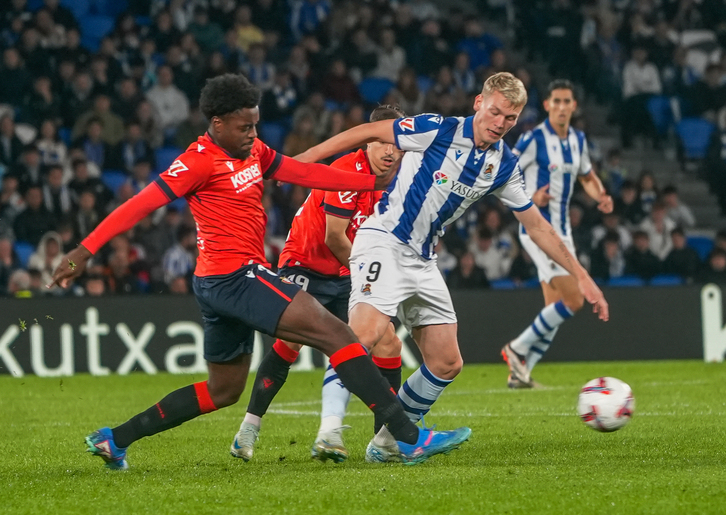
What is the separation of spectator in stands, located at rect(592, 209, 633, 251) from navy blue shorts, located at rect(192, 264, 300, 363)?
32.1ft

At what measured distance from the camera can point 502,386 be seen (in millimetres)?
10094

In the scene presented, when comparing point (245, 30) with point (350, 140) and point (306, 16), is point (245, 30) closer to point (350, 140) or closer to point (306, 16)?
point (306, 16)

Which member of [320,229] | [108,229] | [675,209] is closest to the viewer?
[108,229]

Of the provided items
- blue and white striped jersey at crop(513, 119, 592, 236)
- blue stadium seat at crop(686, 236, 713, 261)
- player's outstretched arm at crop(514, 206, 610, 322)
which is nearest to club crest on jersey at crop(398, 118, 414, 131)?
player's outstretched arm at crop(514, 206, 610, 322)

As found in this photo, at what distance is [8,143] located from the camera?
1434cm

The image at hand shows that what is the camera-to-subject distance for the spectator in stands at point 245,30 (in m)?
16.8

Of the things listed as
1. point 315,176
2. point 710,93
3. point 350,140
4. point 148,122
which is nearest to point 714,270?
point 710,93

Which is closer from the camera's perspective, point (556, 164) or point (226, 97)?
point (226, 97)

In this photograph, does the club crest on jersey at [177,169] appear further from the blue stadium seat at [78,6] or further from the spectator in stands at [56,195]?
the blue stadium seat at [78,6]

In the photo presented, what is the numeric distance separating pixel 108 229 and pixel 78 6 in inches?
521

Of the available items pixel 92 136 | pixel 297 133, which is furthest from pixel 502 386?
pixel 92 136

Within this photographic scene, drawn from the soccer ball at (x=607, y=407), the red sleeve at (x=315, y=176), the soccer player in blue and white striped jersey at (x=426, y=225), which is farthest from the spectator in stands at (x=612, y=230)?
the red sleeve at (x=315, y=176)

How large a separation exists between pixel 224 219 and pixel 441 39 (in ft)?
44.3

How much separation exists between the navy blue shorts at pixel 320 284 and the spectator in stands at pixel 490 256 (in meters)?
7.76
